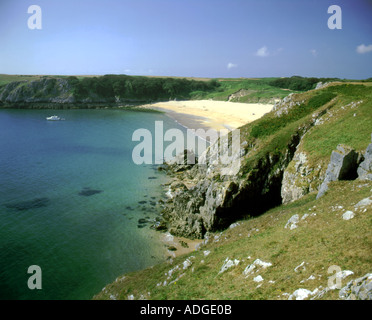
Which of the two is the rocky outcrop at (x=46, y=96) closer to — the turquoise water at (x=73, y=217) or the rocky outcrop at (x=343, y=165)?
the turquoise water at (x=73, y=217)

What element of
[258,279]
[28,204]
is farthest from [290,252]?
[28,204]

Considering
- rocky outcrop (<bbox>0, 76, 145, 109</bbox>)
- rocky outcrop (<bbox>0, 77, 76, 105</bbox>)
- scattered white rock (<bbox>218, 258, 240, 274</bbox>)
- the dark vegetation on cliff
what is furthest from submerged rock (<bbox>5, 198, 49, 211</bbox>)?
rocky outcrop (<bbox>0, 77, 76, 105</bbox>)

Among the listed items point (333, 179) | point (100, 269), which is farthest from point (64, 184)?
point (333, 179)

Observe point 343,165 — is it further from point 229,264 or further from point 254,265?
point 229,264

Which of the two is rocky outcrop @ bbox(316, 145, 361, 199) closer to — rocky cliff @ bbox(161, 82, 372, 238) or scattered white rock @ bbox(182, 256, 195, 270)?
rocky cliff @ bbox(161, 82, 372, 238)

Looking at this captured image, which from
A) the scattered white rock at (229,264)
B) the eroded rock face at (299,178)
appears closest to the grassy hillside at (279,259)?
the scattered white rock at (229,264)
